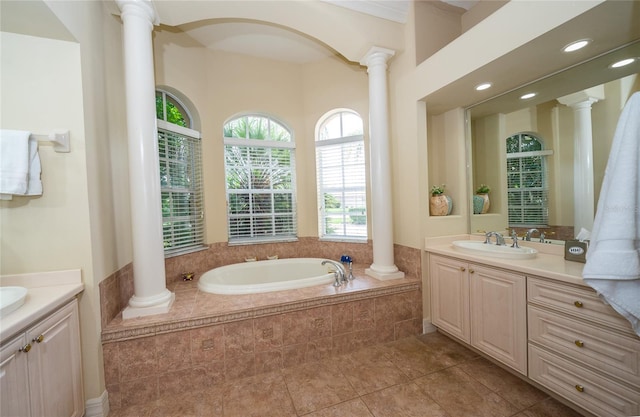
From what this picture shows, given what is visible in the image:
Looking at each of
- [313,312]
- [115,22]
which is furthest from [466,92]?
[115,22]

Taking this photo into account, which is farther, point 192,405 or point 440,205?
point 440,205

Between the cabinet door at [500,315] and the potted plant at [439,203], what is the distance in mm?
727

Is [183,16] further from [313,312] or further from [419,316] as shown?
[419,316]

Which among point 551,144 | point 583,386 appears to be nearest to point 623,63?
point 551,144

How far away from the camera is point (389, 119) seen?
9.00 ft

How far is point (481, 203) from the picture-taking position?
8.33ft

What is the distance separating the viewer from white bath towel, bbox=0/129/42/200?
4.25 feet

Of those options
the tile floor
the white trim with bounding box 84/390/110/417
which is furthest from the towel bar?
the tile floor

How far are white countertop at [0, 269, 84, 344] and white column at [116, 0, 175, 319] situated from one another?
0.38m

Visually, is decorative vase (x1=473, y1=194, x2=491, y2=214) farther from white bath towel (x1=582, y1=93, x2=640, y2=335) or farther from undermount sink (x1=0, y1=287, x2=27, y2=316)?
undermount sink (x1=0, y1=287, x2=27, y2=316)

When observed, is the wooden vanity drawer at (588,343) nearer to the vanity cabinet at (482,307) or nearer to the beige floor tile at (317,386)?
the vanity cabinet at (482,307)

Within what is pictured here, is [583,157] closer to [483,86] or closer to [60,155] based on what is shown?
[483,86]

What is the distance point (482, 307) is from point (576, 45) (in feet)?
6.00

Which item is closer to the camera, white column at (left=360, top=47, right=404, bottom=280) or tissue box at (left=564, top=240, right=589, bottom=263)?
tissue box at (left=564, top=240, right=589, bottom=263)
